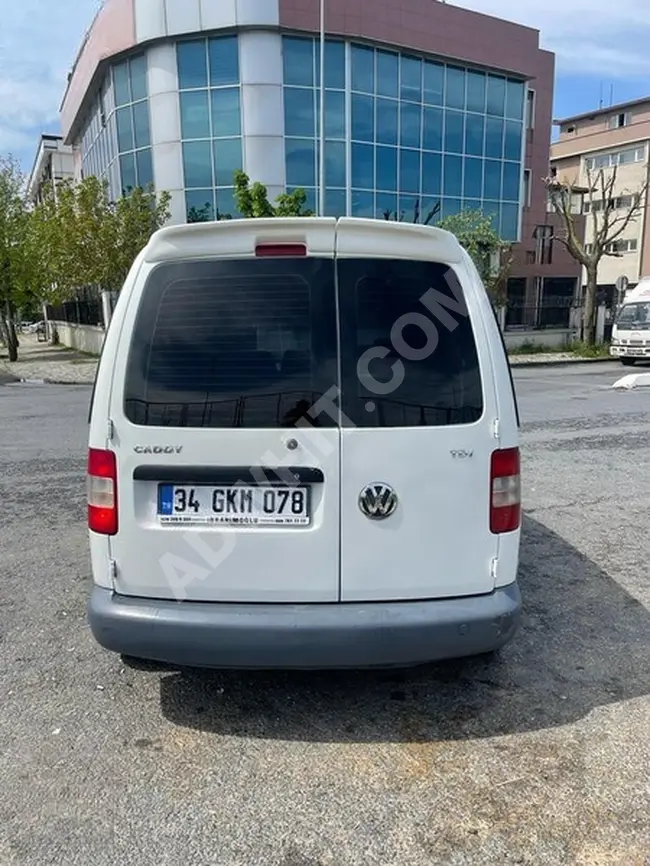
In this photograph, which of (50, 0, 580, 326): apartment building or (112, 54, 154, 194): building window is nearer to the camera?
(50, 0, 580, 326): apartment building

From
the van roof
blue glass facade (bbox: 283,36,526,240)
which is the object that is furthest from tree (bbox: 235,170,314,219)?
the van roof

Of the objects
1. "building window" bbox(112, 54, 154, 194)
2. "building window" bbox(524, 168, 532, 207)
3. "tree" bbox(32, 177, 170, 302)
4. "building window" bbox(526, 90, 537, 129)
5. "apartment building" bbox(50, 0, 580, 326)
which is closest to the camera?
"tree" bbox(32, 177, 170, 302)

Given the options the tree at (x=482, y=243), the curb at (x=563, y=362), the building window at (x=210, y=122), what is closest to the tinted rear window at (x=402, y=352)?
the curb at (x=563, y=362)

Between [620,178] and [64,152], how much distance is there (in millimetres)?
44290

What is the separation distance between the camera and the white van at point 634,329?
2245 cm

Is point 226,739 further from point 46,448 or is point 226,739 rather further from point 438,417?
point 46,448

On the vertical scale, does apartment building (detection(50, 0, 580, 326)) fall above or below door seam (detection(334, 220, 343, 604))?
above

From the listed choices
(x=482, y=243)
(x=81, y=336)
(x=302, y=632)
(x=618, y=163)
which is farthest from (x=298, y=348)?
(x=618, y=163)

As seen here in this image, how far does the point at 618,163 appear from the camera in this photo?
50250mm

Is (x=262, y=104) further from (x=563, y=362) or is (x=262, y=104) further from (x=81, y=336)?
(x=563, y=362)

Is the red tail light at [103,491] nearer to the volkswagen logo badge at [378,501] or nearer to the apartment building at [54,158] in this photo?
the volkswagen logo badge at [378,501]

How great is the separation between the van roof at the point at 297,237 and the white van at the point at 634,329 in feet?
74.5

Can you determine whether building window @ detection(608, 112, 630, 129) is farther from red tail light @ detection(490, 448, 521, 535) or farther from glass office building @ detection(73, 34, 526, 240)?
red tail light @ detection(490, 448, 521, 535)

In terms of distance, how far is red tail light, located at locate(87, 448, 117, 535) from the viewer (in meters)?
2.62
